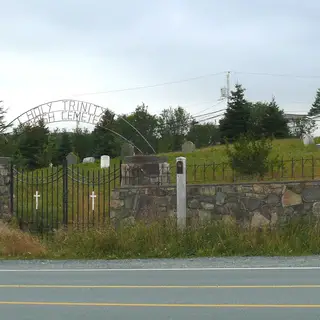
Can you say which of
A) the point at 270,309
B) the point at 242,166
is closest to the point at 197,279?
the point at 270,309

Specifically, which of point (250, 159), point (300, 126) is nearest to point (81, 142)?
point (300, 126)

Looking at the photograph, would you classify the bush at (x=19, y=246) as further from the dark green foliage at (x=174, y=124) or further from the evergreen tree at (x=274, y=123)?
the dark green foliage at (x=174, y=124)

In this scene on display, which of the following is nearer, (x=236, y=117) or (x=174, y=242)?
(x=174, y=242)

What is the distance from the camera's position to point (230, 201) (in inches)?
527

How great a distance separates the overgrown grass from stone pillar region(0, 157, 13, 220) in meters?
2.98

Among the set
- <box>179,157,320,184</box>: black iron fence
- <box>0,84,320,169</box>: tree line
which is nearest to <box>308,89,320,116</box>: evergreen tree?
<box>0,84,320,169</box>: tree line

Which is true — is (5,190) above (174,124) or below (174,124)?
below

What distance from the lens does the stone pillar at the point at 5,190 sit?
611 inches

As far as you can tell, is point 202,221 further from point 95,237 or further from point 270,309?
point 270,309

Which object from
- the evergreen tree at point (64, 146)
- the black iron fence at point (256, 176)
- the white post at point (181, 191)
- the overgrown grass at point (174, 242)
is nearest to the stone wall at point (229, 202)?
the white post at point (181, 191)

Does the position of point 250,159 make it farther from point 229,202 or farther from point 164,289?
point 164,289

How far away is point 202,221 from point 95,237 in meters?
2.59

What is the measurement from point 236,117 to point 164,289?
2303 inches

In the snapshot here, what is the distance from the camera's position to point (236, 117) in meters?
65.1
